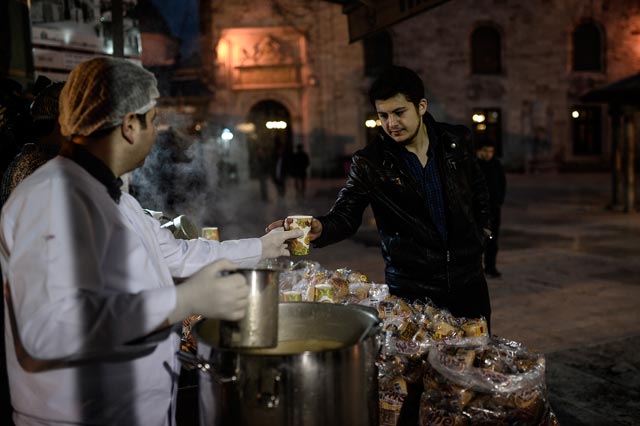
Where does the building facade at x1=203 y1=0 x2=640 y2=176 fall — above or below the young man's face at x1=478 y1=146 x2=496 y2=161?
above

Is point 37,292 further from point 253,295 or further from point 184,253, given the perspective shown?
point 184,253

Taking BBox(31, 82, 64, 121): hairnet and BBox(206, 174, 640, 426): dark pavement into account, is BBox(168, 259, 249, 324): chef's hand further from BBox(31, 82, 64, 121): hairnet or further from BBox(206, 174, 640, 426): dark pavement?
BBox(206, 174, 640, 426): dark pavement

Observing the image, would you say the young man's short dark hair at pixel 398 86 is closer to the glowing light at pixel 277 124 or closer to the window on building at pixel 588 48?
the glowing light at pixel 277 124

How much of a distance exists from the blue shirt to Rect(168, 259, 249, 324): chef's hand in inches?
77.7

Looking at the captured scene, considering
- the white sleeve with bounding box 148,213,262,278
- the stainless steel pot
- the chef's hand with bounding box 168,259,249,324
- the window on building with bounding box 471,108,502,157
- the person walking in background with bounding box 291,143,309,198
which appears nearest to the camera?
the chef's hand with bounding box 168,259,249,324

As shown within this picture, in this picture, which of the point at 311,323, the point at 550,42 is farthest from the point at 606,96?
the point at 550,42

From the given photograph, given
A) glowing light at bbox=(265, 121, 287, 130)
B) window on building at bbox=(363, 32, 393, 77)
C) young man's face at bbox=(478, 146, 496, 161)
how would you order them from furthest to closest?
glowing light at bbox=(265, 121, 287, 130)
window on building at bbox=(363, 32, 393, 77)
young man's face at bbox=(478, 146, 496, 161)

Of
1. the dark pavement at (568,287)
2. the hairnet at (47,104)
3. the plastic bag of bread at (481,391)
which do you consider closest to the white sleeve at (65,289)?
the plastic bag of bread at (481,391)

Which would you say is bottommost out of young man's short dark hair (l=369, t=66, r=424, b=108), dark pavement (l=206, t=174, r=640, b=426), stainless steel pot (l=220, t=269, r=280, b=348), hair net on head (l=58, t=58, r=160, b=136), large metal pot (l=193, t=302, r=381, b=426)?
dark pavement (l=206, t=174, r=640, b=426)

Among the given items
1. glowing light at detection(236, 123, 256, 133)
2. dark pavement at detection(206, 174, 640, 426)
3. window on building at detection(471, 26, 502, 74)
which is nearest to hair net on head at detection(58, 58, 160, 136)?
dark pavement at detection(206, 174, 640, 426)

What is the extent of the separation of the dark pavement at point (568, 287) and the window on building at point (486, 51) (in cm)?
1503

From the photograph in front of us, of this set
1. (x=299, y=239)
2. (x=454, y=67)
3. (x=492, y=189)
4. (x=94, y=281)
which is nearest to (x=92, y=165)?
(x=94, y=281)

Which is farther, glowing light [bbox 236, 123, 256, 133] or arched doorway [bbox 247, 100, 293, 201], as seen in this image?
arched doorway [bbox 247, 100, 293, 201]

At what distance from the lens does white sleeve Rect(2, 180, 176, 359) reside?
1536mm
